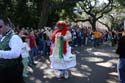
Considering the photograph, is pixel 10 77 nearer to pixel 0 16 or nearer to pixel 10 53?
pixel 10 53

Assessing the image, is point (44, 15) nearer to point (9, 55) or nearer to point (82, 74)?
point (82, 74)

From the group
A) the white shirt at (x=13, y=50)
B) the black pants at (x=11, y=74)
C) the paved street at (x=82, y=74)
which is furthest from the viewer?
the paved street at (x=82, y=74)

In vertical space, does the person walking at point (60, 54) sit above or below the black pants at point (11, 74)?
below

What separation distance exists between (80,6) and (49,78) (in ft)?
139

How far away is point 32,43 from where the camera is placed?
51.4 ft

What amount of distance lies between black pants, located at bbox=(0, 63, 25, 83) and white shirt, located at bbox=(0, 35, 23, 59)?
8.2 inches

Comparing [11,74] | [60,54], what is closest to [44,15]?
[60,54]

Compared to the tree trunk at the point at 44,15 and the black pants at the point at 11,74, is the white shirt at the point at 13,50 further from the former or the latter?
the tree trunk at the point at 44,15

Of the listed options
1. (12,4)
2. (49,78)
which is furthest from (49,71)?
(12,4)

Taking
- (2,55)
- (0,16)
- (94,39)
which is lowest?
(94,39)

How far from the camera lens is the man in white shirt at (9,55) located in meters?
5.17

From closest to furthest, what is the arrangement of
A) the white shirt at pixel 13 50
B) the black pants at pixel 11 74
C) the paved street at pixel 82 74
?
the white shirt at pixel 13 50 < the black pants at pixel 11 74 < the paved street at pixel 82 74

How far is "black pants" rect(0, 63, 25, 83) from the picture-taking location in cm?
531

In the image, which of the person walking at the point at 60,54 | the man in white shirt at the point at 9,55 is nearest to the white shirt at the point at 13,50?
the man in white shirt at the point at 9,55
